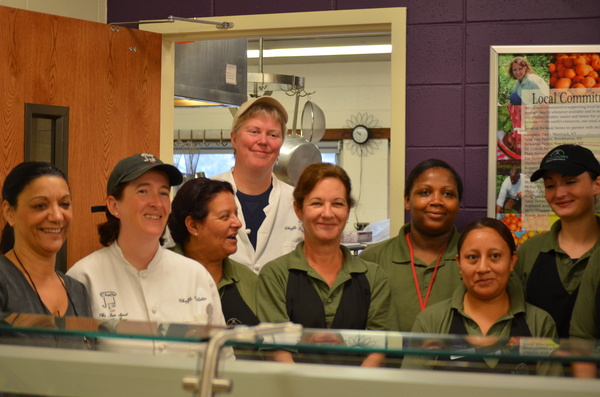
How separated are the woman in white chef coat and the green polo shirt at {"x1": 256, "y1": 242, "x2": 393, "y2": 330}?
0.51 metres

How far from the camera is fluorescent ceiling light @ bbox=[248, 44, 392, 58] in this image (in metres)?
8.77

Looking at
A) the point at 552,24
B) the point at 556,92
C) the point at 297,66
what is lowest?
the point at 556,92

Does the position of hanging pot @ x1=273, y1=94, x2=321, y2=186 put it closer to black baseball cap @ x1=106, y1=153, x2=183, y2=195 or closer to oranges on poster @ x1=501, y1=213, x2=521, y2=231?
oranges on poster @ x1=501, y1=213, x2=521, y2=231

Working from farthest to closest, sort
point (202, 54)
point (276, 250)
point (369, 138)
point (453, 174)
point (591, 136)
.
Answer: point (369, 138) < point (202, 54) < point (591, 136) < point (276, 250) < point (453, 174)

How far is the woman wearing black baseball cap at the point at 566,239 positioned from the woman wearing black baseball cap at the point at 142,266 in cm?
112

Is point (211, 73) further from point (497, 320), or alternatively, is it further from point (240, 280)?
point (497, 320)

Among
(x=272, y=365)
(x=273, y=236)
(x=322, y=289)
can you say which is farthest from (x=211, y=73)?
(x=272, y=365)

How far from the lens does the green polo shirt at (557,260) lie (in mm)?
2408

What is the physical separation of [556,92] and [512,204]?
0.55m

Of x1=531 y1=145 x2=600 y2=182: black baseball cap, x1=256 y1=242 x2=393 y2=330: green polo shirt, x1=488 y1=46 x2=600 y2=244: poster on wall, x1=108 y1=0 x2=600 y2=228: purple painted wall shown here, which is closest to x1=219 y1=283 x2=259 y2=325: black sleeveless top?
x1=256 y1=242 x2=393 y2=330: green polo shirt

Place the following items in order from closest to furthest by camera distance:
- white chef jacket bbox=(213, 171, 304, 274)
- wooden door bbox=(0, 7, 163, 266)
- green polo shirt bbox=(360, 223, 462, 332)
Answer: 1. green polo shirt bbox=(360, 223, 462, 332)
2. white chef jacket bbox=(213, 171, 304, 274)
3. wooden door bbox=(0, 7, 163, 266)

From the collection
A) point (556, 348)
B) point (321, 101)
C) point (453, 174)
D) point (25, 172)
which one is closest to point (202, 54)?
point (453, 174)

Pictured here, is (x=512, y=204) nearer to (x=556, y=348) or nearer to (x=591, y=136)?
(x=591, y=136)

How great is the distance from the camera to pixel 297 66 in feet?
32.7
